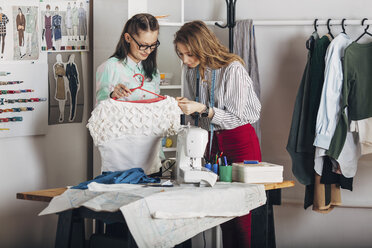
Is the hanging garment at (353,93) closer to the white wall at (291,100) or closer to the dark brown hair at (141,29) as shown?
the white wall at (291,100)

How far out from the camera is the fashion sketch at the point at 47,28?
3701 mm

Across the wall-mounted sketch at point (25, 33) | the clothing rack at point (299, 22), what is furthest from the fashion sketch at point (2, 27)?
the clothing rack at point (299, 22)

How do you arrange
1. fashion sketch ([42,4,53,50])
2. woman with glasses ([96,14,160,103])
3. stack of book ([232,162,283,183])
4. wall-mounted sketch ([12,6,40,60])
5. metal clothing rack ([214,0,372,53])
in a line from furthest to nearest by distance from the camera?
metal clothing rack ([214,0,372,53]) < fashion sketch ([42,4,53,50]) < wall-mounted sketch ([12,6,40,60]) < woman with glasses ([96,14,160,103]) < stack of book ([232,162,283,183])

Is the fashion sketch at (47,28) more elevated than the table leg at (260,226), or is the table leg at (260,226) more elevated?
the fashion sketch at (47,28)

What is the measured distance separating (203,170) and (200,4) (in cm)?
213

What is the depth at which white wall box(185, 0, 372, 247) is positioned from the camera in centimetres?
446

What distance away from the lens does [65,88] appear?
3.88 m

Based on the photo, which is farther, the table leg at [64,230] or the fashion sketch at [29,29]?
the fashion sketch at [29,29]

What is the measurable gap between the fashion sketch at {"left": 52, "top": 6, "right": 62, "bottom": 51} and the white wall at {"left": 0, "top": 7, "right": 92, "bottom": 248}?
242mm

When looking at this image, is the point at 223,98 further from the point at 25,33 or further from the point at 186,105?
the point at 25,33

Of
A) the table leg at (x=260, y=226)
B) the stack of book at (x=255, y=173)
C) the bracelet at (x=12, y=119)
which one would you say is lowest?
the table leg at (x=260, y=226)

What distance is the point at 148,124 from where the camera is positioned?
9.24ft

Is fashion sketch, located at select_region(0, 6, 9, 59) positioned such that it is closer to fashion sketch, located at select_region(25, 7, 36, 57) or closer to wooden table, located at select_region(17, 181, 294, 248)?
fashion sketch, located at select_region(25, 7, 36, 57)

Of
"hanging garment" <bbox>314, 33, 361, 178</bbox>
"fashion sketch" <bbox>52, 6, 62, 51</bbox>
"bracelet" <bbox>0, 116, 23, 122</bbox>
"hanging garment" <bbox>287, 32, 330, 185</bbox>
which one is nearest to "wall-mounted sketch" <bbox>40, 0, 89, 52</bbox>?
"fashion sketch" <bbox>52, 6, 62, 51</bbox>
